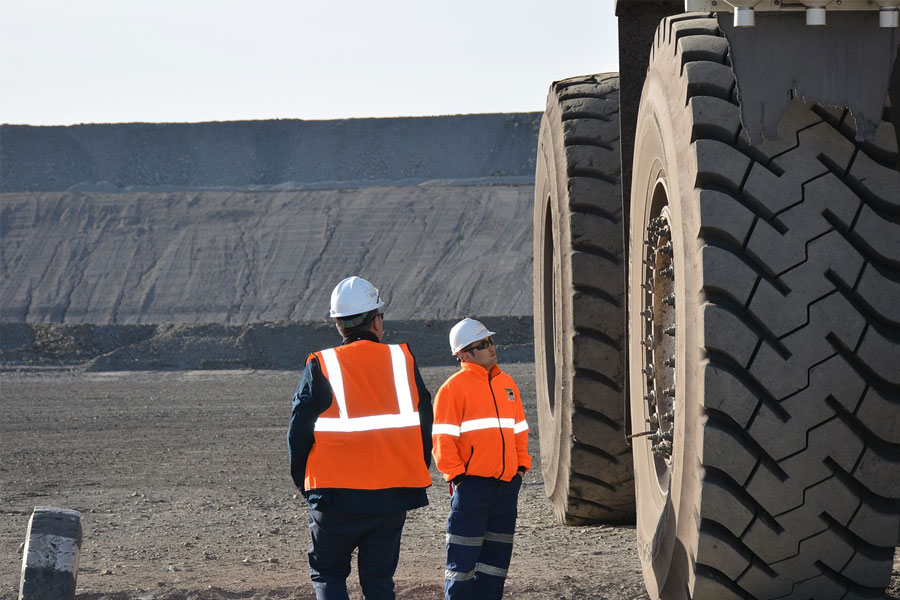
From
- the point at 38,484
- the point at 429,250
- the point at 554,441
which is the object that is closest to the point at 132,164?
the point at 429,250

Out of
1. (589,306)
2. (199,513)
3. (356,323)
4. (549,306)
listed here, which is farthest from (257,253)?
(356,323)

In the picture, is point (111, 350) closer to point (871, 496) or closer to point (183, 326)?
point (183, 326)

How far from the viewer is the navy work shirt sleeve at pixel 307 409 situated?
4.23 meters

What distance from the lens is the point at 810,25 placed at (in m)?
3.22

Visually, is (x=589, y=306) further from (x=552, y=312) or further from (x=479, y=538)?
(x=552, y=312)

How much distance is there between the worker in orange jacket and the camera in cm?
491

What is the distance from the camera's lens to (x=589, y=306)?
5711 mm

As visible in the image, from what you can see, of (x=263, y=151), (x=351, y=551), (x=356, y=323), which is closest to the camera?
(x=351, y=551)

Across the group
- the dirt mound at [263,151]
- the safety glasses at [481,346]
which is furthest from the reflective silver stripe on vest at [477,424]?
the dirt mound at [263,151]

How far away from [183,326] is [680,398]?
24.1m

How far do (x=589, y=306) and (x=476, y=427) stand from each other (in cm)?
102

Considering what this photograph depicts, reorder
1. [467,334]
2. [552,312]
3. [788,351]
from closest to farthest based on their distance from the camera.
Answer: [788,351] → [467,334] → [552,312]

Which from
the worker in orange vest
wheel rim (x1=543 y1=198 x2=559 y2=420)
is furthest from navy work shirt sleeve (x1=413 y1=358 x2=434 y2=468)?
wheel rim (x1=543 y1=198 x2=559 y2=420)

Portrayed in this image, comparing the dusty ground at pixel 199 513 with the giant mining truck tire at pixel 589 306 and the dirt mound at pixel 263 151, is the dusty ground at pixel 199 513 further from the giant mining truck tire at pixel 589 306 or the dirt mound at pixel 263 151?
the dirt mound at pixel 263 151
